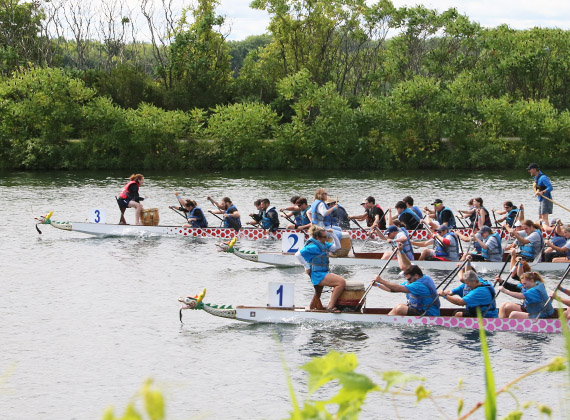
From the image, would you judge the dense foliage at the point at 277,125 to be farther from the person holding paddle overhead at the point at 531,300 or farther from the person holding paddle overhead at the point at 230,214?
the person holding paddle overhead at the point at 531,300

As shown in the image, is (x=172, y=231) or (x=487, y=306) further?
(x=172, y=231)

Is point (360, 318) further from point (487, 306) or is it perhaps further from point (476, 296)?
point (487, 306)

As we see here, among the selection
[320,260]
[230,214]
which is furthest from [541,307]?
[230,214]

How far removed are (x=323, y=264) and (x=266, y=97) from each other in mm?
55670

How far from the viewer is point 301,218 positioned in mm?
23875

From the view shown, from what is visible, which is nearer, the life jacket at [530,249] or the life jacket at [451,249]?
the life jacket at [530,249]

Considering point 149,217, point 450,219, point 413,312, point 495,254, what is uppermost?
point 450,219

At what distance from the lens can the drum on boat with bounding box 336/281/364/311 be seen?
14742 mm

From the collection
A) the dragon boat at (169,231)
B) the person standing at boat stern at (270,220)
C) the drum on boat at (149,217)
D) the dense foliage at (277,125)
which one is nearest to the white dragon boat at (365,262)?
the dragon boat at (169,231)

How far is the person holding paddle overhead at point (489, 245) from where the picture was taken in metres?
19.3

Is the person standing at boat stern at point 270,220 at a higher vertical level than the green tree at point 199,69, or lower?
lower

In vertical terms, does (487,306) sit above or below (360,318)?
above

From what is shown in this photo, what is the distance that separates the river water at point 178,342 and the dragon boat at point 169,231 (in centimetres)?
30

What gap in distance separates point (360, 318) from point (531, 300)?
2988 mm
